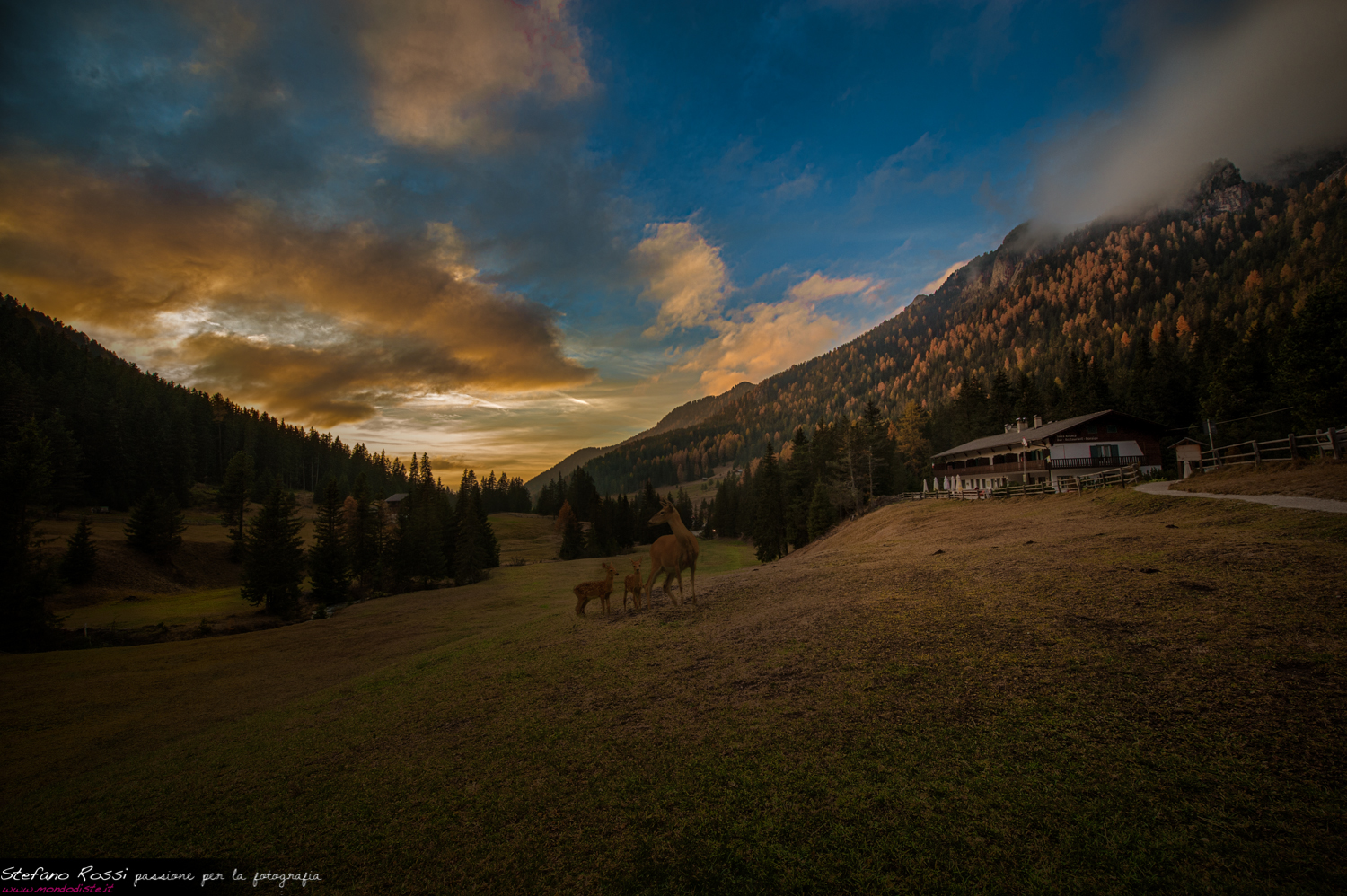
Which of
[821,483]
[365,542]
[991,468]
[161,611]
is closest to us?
[161,611]

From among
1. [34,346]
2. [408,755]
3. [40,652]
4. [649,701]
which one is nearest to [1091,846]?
[649,701]

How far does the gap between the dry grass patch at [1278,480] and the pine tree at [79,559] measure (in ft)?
228

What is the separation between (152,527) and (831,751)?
6537 centimetres

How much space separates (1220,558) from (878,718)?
9372 millimetres

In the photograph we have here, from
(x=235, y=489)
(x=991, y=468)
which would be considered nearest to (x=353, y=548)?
(x=235, y=489)

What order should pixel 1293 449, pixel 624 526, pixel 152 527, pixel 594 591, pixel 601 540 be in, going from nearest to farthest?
pixel 594 591 < pixel 1293 449 < pixel 152 527 < pixel 601 540 < pixel 624 526

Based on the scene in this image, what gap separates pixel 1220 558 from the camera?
1010 cm

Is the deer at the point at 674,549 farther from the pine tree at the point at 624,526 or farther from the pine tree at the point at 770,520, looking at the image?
the pine tree at the point at 624,526

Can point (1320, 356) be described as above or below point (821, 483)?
above

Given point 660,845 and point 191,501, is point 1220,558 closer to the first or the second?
point 660,845

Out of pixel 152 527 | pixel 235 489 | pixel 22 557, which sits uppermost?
pixel 235 489

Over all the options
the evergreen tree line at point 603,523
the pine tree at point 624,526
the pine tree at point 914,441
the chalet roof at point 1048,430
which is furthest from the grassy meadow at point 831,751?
the pine tree at point 914,441

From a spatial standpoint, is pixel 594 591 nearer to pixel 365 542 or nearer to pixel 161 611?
pixel 161 611

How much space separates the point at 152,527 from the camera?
46562mm
